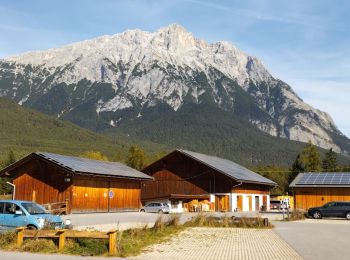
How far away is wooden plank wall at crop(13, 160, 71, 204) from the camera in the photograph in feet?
153

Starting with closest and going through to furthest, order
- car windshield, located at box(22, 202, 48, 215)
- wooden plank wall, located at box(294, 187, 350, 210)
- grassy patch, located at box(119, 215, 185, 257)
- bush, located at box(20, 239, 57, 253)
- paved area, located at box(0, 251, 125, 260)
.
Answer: paved area, located at box(0, 251, 125, 260) < bush, located at box(20, 239, 57, 253) < grassy patch, located at box(119, 215, 185, 257) < car windshield, located at box(22, 202, 48, 215) < wooden plank wall, located at box(294, 187, 350, 210)

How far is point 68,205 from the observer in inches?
1793

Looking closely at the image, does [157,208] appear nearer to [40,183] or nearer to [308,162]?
[40,183]

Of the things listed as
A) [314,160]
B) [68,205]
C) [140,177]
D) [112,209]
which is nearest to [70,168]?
[68,205]

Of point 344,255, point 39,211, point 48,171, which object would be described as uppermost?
point 48,171

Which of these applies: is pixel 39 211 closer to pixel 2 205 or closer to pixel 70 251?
pixel 2 205

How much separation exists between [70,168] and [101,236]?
93.5ft

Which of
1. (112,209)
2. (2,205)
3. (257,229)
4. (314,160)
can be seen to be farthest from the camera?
(314,160)

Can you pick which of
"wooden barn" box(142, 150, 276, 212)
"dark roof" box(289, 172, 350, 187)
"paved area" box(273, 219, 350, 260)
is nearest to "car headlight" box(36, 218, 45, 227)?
"paved area" box(273, 219, 350, 260)

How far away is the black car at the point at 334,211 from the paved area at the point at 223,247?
61.5 ft

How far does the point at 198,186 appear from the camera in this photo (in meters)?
64.9

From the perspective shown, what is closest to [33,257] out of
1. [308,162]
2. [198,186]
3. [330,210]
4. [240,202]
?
[330,210]

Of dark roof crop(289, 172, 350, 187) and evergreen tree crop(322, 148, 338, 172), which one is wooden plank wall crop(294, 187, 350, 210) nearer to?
dark roof crop(289, 172, 350, 187)

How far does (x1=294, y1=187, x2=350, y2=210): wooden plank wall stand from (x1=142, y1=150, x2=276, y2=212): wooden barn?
9027mm
